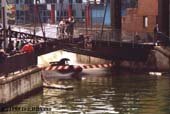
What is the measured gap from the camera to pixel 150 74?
4203 cm

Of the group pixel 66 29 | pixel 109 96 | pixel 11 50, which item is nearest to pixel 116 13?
pixel 66 29

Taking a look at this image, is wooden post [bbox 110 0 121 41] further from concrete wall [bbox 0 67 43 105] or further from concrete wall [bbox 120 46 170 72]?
concrete wall [bbox 0 67 43 105]

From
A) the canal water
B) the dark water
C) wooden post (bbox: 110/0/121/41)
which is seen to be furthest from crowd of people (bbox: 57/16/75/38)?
wooden post (bbox: 110/0/121/41)

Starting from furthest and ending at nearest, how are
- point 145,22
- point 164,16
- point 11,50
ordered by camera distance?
point 145,22
point 164,16
point 11,50

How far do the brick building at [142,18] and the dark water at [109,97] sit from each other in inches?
655

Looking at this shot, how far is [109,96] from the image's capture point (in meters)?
31.6

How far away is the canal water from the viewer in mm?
27320

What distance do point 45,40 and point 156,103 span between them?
14.1 m

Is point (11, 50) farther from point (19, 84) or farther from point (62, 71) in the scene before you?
point (62, 71)

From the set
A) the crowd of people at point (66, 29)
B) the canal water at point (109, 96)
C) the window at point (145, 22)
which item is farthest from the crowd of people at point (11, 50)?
the window at point (145, 22)

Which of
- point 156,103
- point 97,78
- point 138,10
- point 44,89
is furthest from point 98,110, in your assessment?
point 138,10

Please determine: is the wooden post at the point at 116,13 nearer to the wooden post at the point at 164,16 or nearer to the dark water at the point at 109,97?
the wooden post at the point at 164,16

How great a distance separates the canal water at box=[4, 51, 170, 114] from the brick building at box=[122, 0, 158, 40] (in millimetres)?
15976

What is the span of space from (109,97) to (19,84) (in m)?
5.03
